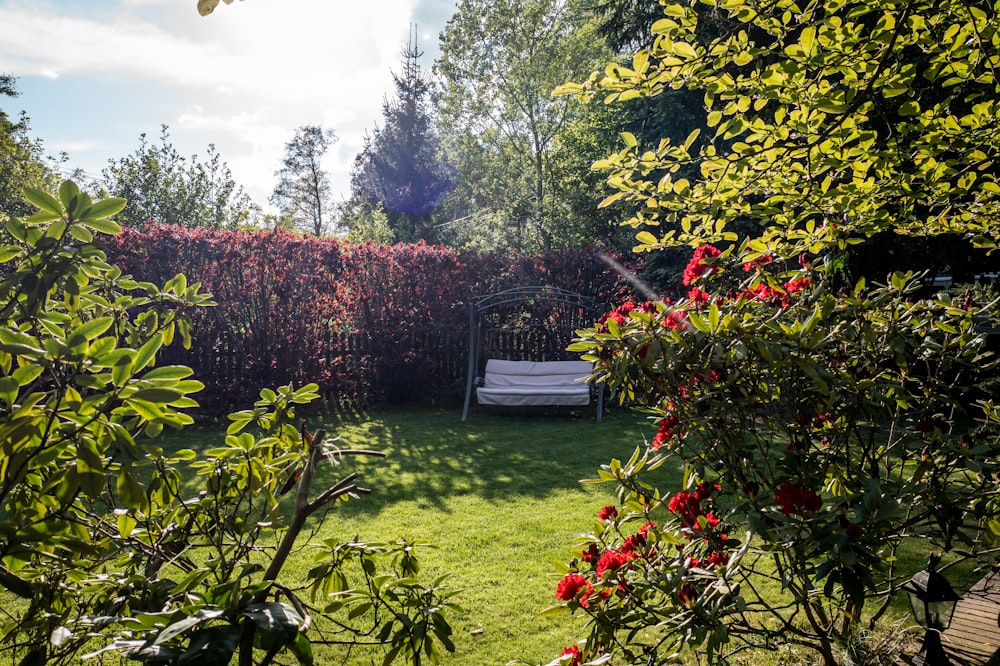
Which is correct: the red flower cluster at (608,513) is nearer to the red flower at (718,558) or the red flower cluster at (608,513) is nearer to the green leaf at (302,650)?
the red flower at (718,558)

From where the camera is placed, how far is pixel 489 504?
4590 millimetres

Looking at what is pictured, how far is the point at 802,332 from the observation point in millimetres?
1735

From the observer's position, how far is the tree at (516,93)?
24125 mm

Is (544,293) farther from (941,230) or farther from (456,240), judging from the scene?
(456,240)

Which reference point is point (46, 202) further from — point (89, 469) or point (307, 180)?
point (307, 180)

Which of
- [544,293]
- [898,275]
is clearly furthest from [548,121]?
[898,275]

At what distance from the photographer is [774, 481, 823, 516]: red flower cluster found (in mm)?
1694

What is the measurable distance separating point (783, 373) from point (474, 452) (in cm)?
456

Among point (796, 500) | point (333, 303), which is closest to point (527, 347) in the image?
point (333, 303)

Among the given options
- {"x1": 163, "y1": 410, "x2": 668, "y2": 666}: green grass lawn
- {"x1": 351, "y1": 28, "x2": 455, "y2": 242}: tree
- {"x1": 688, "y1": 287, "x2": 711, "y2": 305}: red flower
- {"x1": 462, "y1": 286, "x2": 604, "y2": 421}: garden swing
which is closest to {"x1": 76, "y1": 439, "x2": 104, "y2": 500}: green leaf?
{"x1": 163, "y1": 410, "x2": 668, "y2": 666}: green grass lawn

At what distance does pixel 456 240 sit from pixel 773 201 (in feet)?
82.4

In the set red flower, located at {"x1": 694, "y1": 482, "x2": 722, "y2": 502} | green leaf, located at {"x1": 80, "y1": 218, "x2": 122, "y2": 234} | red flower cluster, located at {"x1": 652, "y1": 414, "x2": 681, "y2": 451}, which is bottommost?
red flower, located at {"x1": 694, "y1": 482, "x2": 722, "y2": 502}

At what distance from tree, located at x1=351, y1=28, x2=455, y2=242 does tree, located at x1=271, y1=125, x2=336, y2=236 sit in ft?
26.0

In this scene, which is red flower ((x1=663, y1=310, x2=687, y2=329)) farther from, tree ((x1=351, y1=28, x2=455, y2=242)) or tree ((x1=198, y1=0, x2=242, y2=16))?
tree ((x1=351, y1=28, x2=455, y2=242))
